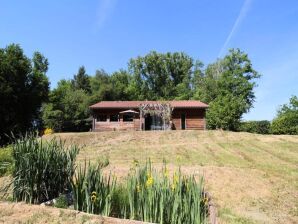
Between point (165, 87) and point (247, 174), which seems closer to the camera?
point (247, 174)

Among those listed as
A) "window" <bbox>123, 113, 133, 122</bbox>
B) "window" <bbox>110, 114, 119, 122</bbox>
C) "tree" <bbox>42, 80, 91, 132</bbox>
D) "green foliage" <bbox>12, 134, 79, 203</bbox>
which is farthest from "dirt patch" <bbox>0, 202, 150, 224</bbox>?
"tree" <bbox>42, 80, 91, 132</bbox>

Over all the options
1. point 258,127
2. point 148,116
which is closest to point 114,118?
point 148,116

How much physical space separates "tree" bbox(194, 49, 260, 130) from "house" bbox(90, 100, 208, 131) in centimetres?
461

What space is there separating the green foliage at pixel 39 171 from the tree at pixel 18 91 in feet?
86.5

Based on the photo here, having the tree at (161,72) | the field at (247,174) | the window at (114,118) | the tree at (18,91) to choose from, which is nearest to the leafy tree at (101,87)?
the tree at (161,72)

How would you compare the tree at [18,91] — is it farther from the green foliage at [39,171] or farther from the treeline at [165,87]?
the green foliage at [39,171]

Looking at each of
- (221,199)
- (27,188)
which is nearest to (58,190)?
(27,188)

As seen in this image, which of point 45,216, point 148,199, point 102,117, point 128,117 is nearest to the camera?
point 45,216

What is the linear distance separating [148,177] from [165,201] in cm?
59

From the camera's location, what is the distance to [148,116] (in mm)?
38000

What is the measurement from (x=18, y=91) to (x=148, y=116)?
13.4 metres

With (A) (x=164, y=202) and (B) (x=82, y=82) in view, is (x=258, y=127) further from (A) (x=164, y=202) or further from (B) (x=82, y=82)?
(A) (x=164, y=202)

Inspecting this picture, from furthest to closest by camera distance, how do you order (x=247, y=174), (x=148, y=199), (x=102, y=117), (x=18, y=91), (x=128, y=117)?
(x=102, y=117) < (x=128, y=117) < (x=18, y=91) < (x=247, y=174) < (x=148, y=199)

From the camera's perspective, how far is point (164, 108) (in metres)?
34.8
